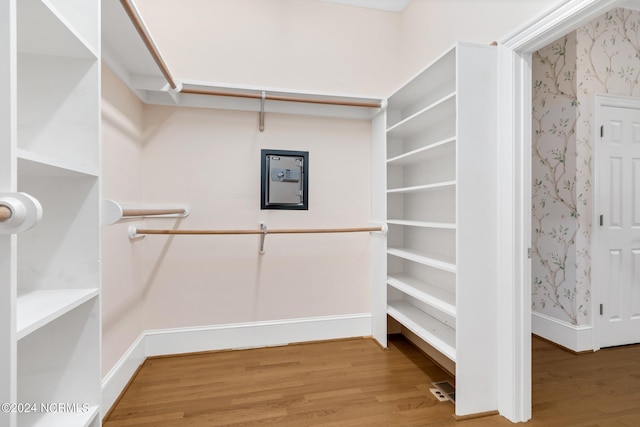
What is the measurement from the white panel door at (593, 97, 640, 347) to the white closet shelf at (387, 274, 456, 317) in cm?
143

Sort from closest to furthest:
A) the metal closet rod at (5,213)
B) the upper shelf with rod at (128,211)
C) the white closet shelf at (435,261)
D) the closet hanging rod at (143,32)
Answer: the metal closet rod at (5,213), the upper shelf with rod at (128,211), the closet hanging rod at (143,32), the white closet shelf at (435,261)

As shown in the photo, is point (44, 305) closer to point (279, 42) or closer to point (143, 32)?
point (143, 32)

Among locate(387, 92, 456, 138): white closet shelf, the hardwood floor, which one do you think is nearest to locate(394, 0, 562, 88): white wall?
locate(387, 92, 456, 138): white closet shelf

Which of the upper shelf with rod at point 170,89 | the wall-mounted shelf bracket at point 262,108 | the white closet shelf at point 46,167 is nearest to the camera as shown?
the white closet shelf at point 46,167

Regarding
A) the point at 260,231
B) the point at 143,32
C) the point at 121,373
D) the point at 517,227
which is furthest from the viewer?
the point at 260,231

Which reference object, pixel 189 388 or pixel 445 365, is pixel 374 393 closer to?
pixel 445 365

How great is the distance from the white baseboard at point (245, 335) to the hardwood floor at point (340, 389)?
68mm

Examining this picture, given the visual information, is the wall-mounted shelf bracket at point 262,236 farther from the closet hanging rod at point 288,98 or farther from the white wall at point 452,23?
the white wall at point 452,23

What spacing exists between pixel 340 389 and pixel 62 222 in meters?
1.67

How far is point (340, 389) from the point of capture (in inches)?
76.1

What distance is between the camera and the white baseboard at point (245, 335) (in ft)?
7.59

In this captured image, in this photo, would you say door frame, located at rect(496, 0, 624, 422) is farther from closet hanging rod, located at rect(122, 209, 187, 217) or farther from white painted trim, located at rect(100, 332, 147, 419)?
white painted trim, located at rect(100, 332, 147, 419)

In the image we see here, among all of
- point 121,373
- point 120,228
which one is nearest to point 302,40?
point 120,228

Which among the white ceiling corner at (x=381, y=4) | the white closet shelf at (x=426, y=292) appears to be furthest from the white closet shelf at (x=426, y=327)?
the white ceiling corner at (x=381, y=4)
